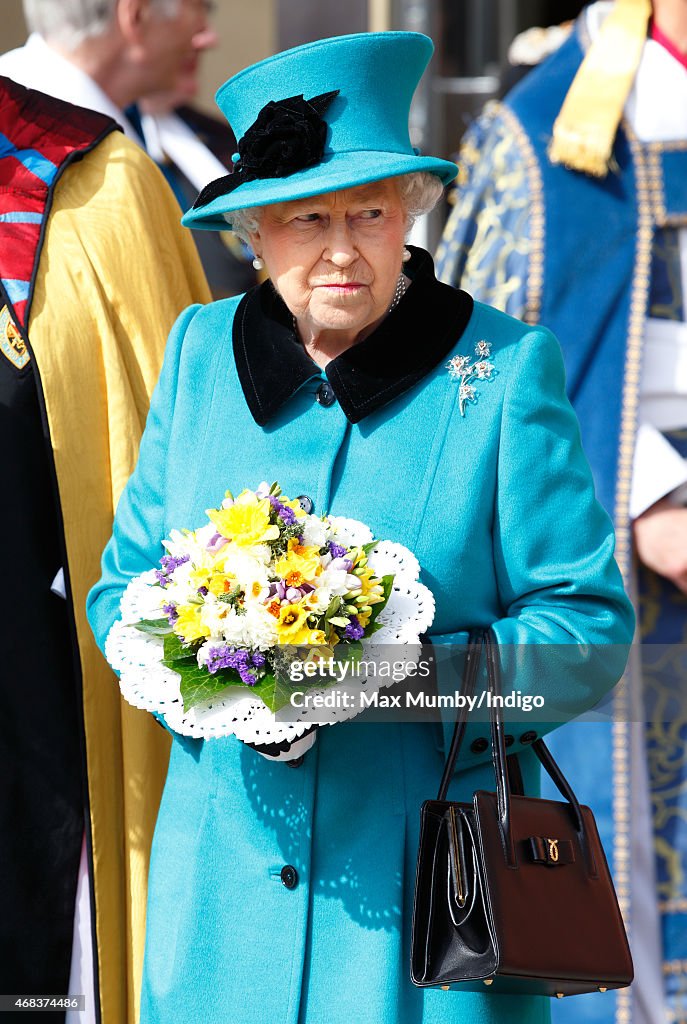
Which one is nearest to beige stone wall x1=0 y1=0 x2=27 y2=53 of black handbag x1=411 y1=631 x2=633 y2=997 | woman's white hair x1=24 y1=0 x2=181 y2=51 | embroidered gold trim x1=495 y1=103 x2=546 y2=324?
woman's white hair x1=24 y1=0 x2=181 y2=51

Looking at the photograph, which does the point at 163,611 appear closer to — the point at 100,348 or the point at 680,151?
the point at 100,348

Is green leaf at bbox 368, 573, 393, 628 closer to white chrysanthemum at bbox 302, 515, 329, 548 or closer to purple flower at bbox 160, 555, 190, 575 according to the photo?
white chrysanthemum at bbox 302, 515, 329, 548

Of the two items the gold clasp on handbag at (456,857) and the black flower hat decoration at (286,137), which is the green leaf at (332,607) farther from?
the black flower hat decoration at (286,137)

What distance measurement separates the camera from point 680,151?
3.67 m

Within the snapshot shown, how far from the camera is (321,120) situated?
2.26 metres

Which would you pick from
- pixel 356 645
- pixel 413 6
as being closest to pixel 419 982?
pixel 356 645

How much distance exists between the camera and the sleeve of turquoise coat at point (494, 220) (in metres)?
3.75

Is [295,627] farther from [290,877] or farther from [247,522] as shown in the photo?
[290,877]

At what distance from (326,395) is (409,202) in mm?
324

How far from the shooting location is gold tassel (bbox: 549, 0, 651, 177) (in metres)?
3.65

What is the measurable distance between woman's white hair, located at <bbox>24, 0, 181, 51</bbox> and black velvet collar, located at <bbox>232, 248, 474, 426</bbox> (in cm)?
128

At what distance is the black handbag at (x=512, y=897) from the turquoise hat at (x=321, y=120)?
2.68ft

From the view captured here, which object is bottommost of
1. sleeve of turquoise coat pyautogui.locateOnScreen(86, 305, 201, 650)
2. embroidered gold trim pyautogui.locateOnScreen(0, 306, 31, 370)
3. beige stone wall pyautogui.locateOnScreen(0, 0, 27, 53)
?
sleeve of turquoise coat pyautogui.locateOnScreen(86, 305, 201, 650)

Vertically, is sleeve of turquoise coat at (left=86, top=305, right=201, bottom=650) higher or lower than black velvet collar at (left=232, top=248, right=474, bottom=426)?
lower
